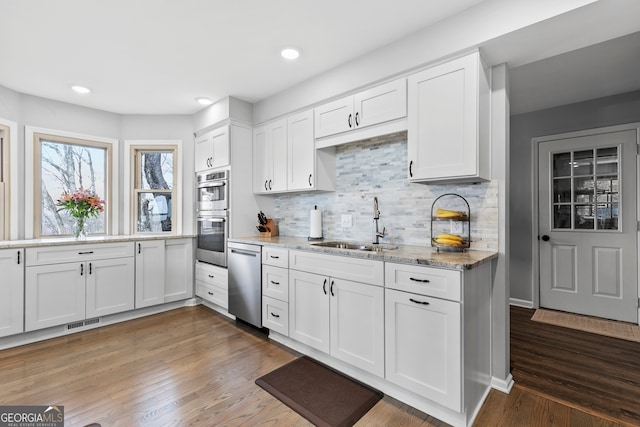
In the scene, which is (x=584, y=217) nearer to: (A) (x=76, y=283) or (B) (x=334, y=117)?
(B) (x=334, y=117)

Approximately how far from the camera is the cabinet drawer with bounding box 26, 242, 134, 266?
2.94 m

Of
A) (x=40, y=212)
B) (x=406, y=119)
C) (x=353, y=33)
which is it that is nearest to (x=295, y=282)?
(x=406, y=119)

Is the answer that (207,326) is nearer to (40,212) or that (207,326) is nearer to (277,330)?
(277,330)

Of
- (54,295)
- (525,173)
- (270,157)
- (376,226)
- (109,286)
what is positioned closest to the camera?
(376,226)

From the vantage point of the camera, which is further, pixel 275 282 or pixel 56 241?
pixel 56 241

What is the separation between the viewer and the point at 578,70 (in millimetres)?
2848

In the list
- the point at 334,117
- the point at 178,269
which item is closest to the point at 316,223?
the point at 334,117

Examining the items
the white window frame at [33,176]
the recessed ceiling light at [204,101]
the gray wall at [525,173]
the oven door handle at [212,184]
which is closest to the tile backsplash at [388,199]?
the oven door handle at [212,184]

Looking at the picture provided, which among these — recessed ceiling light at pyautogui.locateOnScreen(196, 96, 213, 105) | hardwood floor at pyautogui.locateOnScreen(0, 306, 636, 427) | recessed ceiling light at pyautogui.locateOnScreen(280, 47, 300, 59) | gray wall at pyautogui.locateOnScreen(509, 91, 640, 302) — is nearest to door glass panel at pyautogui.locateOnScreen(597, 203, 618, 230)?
gray wall at pyautogui.locateOnScreen(509, 91, 640, 302)

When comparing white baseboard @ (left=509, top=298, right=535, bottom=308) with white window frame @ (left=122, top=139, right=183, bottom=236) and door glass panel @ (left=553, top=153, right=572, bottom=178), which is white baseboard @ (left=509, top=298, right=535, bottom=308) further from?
white window frame @ (left=122, top=139, right=183, bottom=236)

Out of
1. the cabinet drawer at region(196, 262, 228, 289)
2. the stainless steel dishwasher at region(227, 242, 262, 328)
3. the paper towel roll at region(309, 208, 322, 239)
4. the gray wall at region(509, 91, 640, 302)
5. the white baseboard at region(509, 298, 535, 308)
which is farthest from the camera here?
the white baseboard at region(509, 298, 535, 308)

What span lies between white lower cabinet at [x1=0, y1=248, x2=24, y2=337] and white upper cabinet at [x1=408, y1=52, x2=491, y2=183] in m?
3.58

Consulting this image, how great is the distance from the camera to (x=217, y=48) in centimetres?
250

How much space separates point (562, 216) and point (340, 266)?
3208 mm
